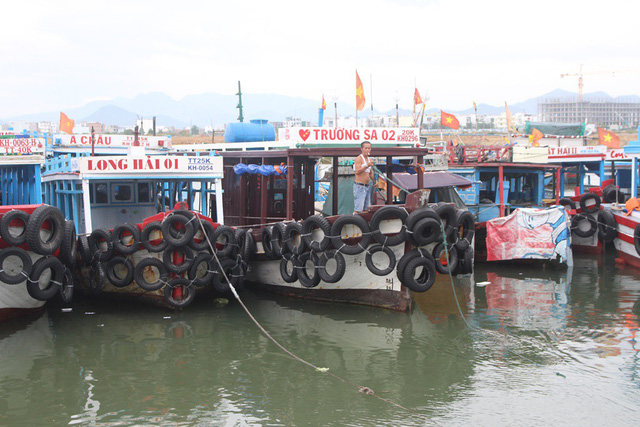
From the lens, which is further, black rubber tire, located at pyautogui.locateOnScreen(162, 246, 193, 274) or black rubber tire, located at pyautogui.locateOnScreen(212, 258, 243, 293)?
black rubber tire, located at pyautogui.locateOnScreen(212, 258, 243, 293)

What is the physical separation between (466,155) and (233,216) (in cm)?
836

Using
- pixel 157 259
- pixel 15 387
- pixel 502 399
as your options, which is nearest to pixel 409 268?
pixel 502 399

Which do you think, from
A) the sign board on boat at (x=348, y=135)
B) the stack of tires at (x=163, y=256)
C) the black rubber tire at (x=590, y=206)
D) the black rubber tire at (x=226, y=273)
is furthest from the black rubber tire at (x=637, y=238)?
the stack of tires at (x=163, y=256)

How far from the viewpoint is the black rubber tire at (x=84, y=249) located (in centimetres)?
1123

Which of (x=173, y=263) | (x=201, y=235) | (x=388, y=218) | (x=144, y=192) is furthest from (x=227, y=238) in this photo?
(x=144, y=192)

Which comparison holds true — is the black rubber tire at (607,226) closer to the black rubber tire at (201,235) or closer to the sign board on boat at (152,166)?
the sign board on boat at (152,166)

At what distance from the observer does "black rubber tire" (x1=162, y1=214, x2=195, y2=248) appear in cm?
1052

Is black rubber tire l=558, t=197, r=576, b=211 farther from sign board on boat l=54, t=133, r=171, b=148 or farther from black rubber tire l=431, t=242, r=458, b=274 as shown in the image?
sign board on boat l=54, t=133, r=171, b=148

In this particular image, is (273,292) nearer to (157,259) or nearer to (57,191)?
(157,259)

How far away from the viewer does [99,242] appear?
36.3 feet

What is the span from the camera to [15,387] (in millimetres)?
7738

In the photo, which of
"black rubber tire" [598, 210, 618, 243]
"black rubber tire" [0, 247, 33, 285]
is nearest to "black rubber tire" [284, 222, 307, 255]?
"black rubber tire" [0, 247, 33, 285]

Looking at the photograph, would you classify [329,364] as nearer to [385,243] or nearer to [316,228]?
[385,243]

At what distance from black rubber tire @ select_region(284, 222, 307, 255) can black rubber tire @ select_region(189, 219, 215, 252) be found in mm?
1299
